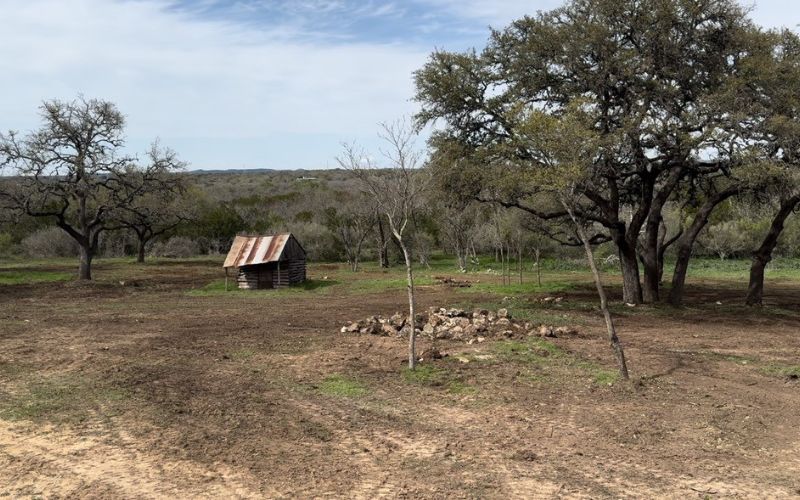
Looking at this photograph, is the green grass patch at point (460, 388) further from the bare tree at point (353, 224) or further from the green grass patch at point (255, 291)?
the bare tree at point (353, 224)

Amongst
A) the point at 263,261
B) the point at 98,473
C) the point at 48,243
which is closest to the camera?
the point at 98,473

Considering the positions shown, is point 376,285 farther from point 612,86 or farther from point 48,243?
point 48,243

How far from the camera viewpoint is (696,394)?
882cm

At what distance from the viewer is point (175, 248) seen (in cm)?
5309

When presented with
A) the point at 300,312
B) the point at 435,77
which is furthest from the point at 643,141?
the point at 300,312

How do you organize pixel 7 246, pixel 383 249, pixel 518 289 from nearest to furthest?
1. pixel 518 289
2. pixel 383 249
3. pixel 7 246

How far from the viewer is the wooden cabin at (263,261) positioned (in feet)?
87.8

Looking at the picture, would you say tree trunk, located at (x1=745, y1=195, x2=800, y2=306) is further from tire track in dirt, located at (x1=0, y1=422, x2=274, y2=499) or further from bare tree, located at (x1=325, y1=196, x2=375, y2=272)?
bare tree, located at (x1=325, y1=196, x2=375, y2=272)

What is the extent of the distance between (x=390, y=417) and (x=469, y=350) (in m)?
4.43

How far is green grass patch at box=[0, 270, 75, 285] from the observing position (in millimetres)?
28577

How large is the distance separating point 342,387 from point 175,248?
47760 millimetres

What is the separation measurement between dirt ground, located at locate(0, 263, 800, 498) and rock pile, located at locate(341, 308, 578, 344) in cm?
62

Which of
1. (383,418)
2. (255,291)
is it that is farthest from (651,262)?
(255,291)

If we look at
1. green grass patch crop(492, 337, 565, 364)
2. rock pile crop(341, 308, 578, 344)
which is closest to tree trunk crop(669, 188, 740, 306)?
rock pile crop(341, 308, 578, 344)
